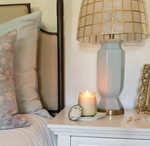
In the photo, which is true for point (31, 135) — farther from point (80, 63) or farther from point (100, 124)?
point (80, 63)

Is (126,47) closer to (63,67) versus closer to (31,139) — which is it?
(63,67)

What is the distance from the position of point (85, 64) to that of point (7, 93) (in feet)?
2.06

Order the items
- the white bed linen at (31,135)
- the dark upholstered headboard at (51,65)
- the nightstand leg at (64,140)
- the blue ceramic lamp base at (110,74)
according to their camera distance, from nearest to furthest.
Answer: the white bed linen at (31,135) < the nightstand leg at (64,140) < the blue ceramic lamp base at (110,74) < the dark upholstered headboard at (51,65)

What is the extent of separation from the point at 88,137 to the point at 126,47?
69 centimetres

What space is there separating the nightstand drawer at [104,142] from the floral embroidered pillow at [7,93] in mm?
239

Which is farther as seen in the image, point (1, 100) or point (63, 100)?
point (63, 100)

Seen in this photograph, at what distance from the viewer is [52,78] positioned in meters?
1.23

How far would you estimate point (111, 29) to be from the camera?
2.80 ft

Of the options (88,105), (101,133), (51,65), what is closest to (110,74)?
(88,105)

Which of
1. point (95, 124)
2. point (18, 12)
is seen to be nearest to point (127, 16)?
point (95, 124)

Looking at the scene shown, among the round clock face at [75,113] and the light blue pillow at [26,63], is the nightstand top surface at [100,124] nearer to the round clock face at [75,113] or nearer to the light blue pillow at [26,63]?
the round clock face at [75,113]

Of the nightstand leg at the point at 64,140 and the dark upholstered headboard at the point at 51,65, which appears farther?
the dark upholstered headboard at the point at 51,65

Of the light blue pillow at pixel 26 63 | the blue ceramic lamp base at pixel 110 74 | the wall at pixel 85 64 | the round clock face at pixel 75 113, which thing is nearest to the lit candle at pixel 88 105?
the round clock face at pixel 75 113

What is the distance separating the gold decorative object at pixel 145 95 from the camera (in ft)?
3.51
